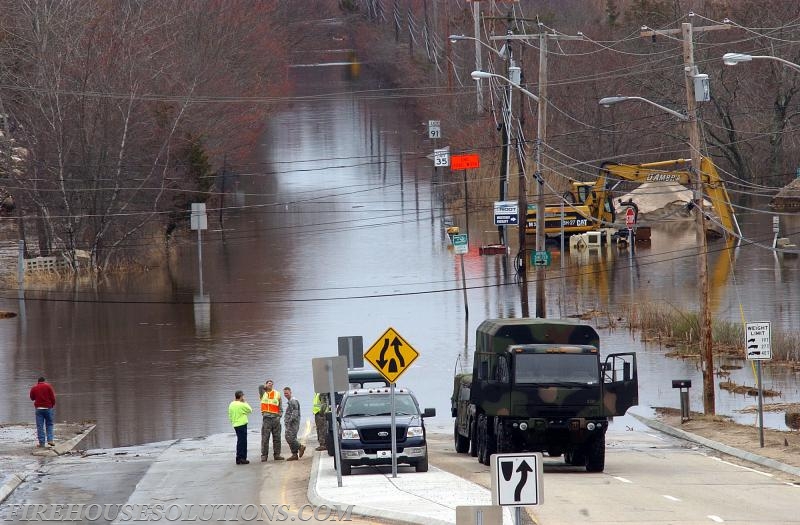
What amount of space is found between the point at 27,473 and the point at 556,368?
33.3 ft

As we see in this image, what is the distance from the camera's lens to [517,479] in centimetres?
1314

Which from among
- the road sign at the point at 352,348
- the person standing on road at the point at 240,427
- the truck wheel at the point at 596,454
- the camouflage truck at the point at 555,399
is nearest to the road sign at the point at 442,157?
the road sign at the point at 352,348

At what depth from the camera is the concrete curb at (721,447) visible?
24675 mm

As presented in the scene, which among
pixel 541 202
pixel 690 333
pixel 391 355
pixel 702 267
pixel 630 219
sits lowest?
pixel 690 333

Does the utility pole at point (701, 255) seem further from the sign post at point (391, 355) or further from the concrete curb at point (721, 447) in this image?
the sign post at point (391, 355)

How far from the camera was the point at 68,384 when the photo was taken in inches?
1613

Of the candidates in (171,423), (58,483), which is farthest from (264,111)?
(58,483)

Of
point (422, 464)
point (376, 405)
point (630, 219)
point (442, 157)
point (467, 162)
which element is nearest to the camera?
point (422, 464)

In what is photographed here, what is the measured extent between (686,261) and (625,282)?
6.75m

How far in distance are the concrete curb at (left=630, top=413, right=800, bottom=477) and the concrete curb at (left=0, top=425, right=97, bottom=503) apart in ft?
44.1

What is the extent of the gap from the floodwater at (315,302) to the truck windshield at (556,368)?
32.1 ft

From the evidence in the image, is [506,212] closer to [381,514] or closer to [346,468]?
[346,468]

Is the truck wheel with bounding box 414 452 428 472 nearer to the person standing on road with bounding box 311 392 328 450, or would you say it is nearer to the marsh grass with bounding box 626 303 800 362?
the person standing on road with bounding box 311 392 328 450

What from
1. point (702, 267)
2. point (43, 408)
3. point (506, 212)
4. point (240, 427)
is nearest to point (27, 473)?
point (43, 408)
